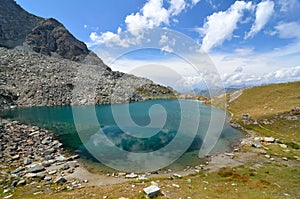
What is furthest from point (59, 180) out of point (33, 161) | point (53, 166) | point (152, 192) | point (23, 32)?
point (23, 32)

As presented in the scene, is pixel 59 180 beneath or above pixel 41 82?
beneath

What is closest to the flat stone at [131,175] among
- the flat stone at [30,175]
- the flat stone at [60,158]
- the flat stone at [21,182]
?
the flat stone at [30,175]

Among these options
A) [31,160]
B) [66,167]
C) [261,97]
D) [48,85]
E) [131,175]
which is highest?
[48,85]

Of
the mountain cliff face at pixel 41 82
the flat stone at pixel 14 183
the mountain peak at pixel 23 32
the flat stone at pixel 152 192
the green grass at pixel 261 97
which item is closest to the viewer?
the flat stone at pixel 152 192

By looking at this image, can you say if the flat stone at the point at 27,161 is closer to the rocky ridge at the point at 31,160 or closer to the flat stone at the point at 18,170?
the rocky ridge at the point at 31,160

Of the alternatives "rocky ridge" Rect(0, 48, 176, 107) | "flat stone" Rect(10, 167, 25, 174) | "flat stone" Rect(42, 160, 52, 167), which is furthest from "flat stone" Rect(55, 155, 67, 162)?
"rocky ridge" Rect(0, 48, 176, 107)

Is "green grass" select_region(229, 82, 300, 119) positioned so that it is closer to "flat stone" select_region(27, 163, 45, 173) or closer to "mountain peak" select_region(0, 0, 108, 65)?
"flat stone" select_region(27, 163, 45, 173)

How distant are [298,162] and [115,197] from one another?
2900 cm

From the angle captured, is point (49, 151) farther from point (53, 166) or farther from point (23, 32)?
point (23, 32)

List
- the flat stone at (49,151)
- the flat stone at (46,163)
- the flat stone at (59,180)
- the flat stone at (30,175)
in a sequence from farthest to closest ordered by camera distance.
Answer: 1. the flat stone at (49,151)
2. the flat stone at (46,163)
3. the flat stone at (30,175)
4. the flat stone at (59,180)

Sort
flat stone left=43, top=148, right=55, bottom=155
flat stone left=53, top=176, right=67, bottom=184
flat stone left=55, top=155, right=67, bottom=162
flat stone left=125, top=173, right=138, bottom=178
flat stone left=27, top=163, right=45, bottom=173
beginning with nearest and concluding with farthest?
flat stone left=53, top=176, right=67, bottom=184, flat stone left=27, top=163, right=45, bottom=173, flat stone left=125, top=173, right=138, bottom=178, flat stone left=55, top=155, right=67, bottom=162, flat stone left=43, top=148, right=55, bottom=155

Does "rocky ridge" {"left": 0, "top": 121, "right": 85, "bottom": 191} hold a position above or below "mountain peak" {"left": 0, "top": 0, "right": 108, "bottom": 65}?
below

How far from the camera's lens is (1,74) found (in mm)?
89250

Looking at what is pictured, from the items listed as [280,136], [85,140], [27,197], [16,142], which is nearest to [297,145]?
[280,136]
